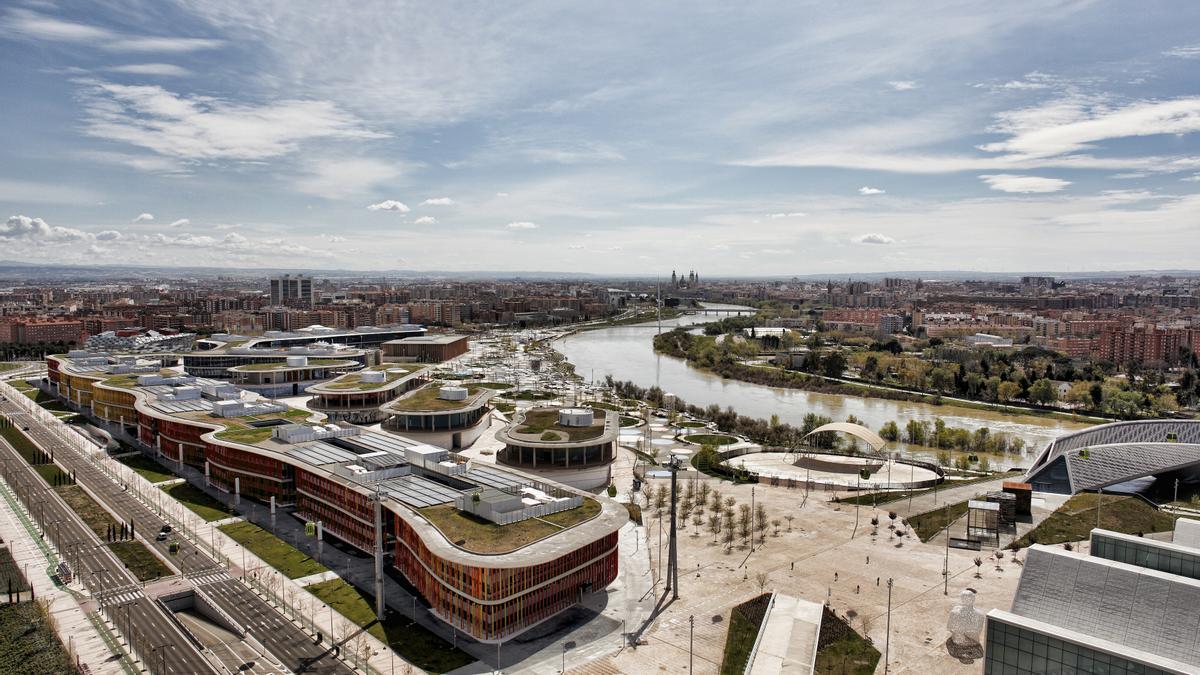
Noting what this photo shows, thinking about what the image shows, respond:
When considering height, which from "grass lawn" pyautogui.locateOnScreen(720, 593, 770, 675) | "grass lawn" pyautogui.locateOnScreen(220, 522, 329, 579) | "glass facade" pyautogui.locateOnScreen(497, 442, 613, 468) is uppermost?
"glass facade" pyautogui.locateOnScreen(497, 442, 613, 468)

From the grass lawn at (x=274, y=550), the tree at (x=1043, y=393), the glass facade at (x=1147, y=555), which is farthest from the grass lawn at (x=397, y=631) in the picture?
the tree at (x=1043, y=393)

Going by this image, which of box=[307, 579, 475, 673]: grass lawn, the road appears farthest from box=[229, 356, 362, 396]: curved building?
box=[307, 579, 475, 673]: grass lawn

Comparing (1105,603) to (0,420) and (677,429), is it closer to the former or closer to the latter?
(677,429)

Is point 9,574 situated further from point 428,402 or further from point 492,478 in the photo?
point 428,402

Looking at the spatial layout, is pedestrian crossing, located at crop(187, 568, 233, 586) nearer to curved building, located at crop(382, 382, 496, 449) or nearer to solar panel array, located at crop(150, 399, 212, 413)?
curved building, located at crop(382, 382, 496, 449)

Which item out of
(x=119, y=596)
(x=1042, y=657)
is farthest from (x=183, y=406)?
(x=1042, y=657)

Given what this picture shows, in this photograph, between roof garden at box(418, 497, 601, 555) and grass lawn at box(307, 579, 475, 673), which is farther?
roof garden at box(418, 497, 601, 555)
